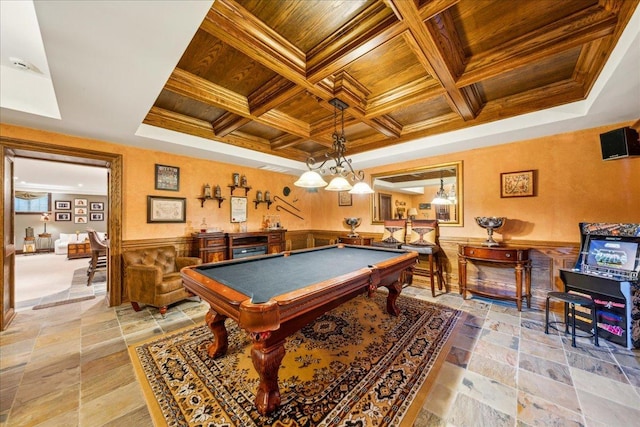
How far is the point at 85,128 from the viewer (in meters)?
3.01

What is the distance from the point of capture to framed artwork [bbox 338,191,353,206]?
18.8ft

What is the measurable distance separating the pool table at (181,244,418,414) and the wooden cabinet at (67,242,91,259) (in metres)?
8.71

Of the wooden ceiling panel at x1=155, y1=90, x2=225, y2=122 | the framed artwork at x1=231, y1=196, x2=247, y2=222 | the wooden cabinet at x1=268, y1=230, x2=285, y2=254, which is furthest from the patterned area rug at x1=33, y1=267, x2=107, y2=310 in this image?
the wooden ceiling panel at x1=155, y1=90, x2=225, y2=122

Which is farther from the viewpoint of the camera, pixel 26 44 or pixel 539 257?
pixel 539 257

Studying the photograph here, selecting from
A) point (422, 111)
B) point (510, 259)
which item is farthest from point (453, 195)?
point (422, 111)

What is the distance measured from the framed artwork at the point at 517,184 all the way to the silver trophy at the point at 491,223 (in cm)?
43

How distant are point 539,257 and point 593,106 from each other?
204cm

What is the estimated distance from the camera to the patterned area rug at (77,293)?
364cm

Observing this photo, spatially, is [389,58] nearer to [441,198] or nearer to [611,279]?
[611,279]

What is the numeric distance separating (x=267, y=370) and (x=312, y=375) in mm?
570

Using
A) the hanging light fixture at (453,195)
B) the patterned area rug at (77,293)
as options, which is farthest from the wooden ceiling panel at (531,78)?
the patterned area rug at (77,293)

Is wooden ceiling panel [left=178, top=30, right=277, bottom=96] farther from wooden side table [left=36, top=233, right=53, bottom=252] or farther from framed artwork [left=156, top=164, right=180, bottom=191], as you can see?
wooden side table [left=36, top=233, right=53, bottom=252]

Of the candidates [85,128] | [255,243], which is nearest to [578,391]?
[255,243]

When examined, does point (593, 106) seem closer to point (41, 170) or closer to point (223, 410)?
point (223, 410)
